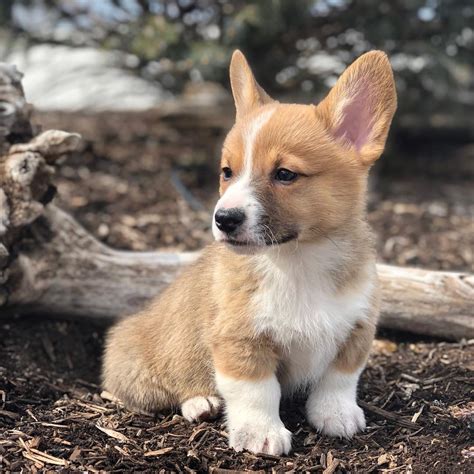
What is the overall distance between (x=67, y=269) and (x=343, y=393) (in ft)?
7.49

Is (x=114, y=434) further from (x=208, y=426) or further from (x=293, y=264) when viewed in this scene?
(x=293, y=264)

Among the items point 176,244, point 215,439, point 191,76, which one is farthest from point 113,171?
point 215,439

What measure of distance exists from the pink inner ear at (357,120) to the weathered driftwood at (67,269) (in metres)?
1.66

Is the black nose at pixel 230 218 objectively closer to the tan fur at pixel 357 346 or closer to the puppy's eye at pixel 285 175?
the puppy's eye at pixel 285 175

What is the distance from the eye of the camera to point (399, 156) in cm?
959

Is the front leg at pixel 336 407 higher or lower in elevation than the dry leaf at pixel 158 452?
higher

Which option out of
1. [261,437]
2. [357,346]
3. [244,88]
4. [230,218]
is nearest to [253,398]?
[261,437]

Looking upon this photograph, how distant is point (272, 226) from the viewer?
11.7 feet

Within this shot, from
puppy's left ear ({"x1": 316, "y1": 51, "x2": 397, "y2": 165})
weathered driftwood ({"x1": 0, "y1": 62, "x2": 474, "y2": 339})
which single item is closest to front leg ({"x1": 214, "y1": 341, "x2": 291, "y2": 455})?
puppy's left ear ({"x1": 316, "y1": 51, "x2": 397, "y2": 165})

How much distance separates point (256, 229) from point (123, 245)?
328cm

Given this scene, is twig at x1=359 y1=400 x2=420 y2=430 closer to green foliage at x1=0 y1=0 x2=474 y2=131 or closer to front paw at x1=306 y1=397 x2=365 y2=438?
front paw at x1=306 y1=397 x2=365 y2=438

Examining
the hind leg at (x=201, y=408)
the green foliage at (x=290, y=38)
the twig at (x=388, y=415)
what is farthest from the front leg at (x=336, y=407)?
the green foliage at (x=290, y=38)

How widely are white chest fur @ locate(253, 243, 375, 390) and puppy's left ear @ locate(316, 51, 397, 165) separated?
Answer: 0.58 metres

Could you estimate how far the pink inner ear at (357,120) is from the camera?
391 centimetres
